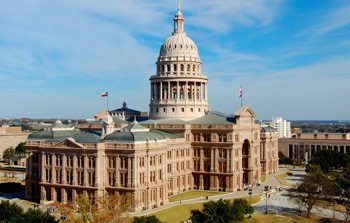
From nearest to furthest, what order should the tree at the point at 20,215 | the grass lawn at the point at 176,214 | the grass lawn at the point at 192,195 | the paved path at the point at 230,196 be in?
the tree at the point at 20,215 → the grass lawn at the point at 176,214 → the paved path at the point at 230,196 → the grass lawn at the point at 192,195

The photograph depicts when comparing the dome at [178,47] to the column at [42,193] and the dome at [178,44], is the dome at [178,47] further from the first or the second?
the column at [42,193]

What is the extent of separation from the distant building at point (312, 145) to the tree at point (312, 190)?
90.0 m

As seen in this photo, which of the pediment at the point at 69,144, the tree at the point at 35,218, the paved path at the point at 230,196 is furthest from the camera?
the pediment at the point at 69,144

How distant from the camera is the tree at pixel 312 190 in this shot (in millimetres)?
91750

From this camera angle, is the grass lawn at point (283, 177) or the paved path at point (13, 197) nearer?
the paved path at point (13, 197)

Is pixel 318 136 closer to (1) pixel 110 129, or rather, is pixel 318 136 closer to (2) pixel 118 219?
(1) pixel 110 129

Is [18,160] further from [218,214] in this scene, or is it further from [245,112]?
[218,214]

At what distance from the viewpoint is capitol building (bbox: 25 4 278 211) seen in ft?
299

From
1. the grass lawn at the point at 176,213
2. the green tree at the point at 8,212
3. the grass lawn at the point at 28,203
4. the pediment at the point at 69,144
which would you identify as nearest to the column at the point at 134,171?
the grass lawn at the point at 176,213

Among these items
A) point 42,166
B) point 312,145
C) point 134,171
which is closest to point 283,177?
point 312,145

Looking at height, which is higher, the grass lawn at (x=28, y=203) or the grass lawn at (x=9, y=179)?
the grass lawn at (x=9, y=179)

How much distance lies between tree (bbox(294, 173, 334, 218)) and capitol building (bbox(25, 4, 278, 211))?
68.8 ft

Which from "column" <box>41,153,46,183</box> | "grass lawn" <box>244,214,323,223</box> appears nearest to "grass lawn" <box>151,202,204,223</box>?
"grass lawn" <box>244,214,323,223</box>

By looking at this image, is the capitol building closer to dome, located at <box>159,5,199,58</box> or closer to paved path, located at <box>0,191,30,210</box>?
dome, located at <box>159,5,199,58</box>
